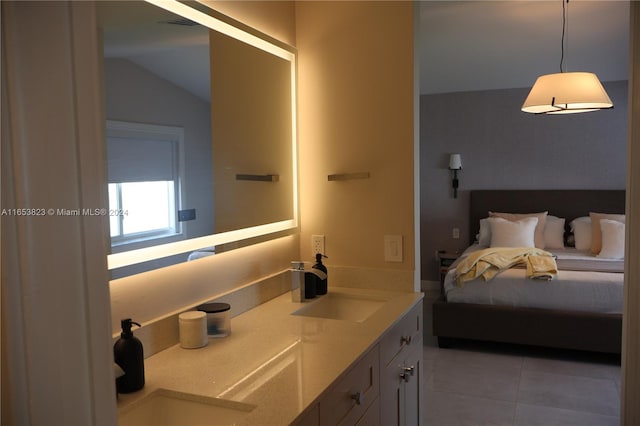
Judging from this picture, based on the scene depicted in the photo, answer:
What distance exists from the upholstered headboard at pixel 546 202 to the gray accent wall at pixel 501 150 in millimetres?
91

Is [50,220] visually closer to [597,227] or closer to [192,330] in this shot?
[192,330]

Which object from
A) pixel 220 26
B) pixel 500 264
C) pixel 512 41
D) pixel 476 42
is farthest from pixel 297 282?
pixel 512 41

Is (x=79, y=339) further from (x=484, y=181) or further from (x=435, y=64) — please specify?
(x=484, y=181)

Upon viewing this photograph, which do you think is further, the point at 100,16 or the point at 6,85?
the point at 100,16

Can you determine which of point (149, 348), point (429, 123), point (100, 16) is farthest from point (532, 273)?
point (100, 16)

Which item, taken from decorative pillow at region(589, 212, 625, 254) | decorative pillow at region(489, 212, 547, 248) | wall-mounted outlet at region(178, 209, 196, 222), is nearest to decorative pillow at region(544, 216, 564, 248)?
decorative pillow at region(489, 212, 547, 248)

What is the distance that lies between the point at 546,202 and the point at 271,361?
5.29 meters

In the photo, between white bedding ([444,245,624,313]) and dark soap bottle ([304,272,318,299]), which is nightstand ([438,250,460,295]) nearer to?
white bedding ([444,245,624,313])

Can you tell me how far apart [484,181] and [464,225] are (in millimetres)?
580

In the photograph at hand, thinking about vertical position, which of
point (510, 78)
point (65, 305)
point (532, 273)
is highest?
point (510, 78)

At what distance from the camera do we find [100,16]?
4.87 ft

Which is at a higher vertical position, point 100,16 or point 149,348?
point 100,16

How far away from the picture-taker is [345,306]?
2494mm

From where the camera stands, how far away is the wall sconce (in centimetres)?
637
